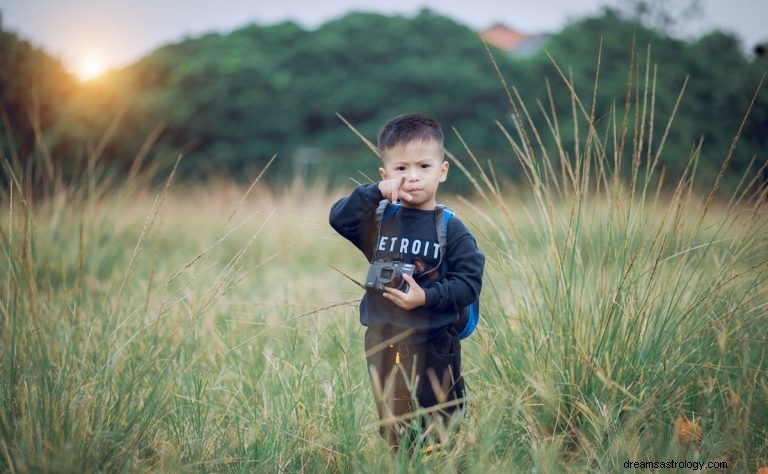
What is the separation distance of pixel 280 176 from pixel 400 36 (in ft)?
25.6

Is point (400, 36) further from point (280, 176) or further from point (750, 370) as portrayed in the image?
point (750, 370)

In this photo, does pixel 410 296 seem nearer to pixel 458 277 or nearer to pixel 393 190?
pixel 458 277

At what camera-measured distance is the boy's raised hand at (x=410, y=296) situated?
67.1 inches

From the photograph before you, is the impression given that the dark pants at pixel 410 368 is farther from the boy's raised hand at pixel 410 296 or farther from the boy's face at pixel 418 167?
the boy's face at pixel 418 167

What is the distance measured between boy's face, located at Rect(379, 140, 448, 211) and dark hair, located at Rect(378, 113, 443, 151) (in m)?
0.01

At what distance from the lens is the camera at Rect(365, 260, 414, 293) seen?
1738 mm

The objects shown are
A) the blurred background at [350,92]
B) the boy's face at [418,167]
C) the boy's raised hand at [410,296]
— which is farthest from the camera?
the blurred background at [350,92]

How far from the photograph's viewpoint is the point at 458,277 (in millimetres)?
1786

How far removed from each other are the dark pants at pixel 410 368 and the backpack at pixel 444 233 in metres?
0.04

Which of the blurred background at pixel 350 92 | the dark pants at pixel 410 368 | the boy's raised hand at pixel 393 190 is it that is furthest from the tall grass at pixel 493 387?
the blurred background at pixel 350 92

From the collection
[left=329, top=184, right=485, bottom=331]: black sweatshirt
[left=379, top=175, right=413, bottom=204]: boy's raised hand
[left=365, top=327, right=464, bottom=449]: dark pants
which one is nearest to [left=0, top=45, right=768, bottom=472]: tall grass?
[left=365, top=327, right=464, bottom=449]: dark pants

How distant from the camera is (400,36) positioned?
2186 centimetres

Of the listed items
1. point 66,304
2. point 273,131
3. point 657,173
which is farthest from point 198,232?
point 273,131

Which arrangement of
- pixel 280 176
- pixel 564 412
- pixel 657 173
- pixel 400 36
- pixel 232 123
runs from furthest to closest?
pixel 400 36 → pixel 232 123 → pixel 280 176 → pixel 657 173 → pixel 564 412
